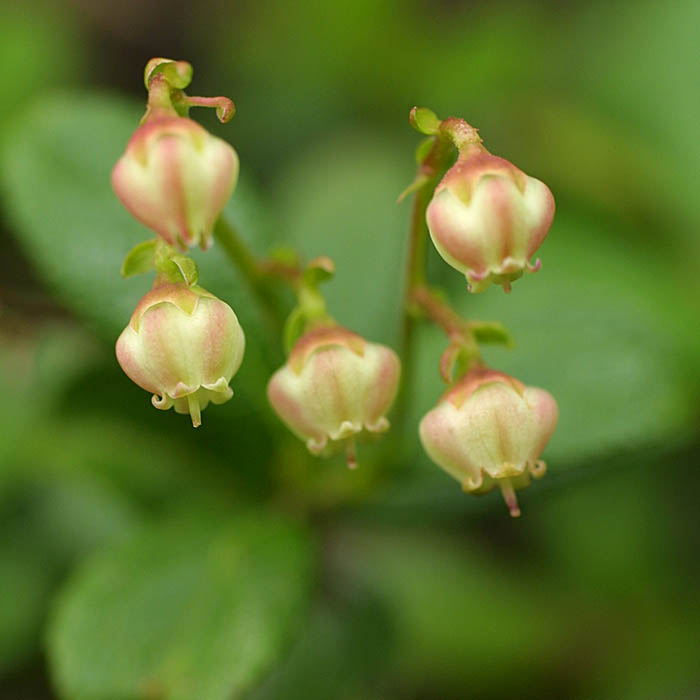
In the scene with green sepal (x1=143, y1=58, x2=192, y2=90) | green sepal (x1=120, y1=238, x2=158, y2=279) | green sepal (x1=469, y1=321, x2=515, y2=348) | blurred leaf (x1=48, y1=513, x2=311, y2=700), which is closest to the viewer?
green sepal (x1=143, y1=58, x2=192, y2=90)

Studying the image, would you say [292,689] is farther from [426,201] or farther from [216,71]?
[216,71]

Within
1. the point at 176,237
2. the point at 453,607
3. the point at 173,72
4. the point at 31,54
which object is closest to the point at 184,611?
the point at 176,237

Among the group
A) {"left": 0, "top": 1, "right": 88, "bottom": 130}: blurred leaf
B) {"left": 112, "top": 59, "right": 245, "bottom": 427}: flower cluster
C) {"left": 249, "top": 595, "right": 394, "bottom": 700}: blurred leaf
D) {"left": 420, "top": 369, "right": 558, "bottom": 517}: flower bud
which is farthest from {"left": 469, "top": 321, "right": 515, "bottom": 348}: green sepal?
{"left": 0, "top": 1, "right": 88, "bottom": 130}: blurred leaf

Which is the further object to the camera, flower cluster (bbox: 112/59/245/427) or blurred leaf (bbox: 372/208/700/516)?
blurred leaf (bbox: 372/208/700/516)

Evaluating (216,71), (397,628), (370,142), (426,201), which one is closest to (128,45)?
(216,71)

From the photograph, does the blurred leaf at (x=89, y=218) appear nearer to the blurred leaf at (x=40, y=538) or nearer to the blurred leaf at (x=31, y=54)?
the blurred leaf at (x=40, y=538)

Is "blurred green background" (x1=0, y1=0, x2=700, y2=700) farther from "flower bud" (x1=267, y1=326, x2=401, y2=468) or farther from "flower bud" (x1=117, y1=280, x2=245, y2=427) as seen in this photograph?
"flower bud" (x1=117, y1=280, x2=245, y2=427)

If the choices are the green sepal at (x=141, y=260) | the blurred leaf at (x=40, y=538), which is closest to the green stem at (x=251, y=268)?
the green sepal at (x=141, y=260)

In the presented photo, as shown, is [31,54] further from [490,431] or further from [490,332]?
[490,431]
